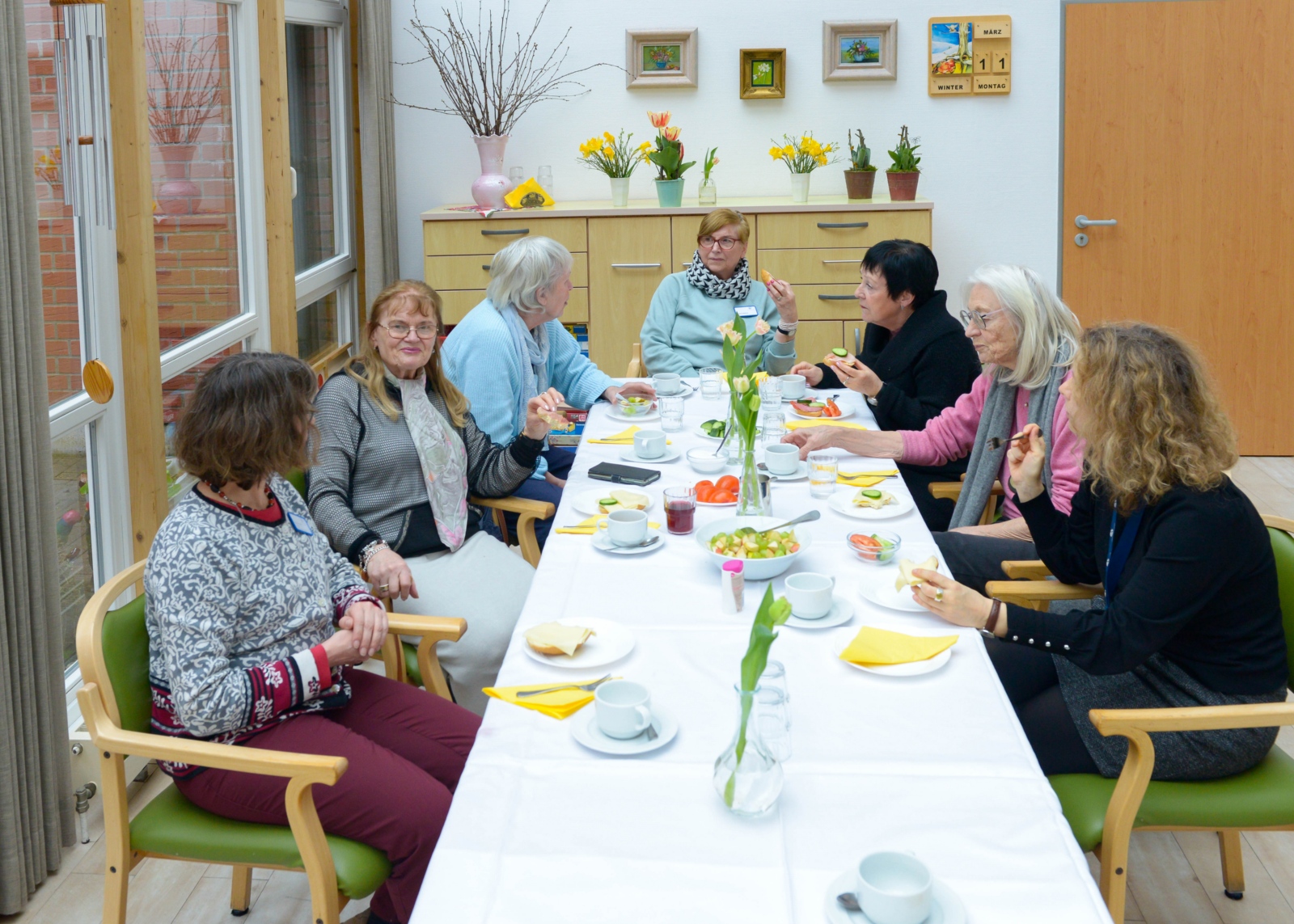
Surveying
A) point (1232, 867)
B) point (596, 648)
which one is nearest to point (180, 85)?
point (596, 648)

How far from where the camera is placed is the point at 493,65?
5.54 meters

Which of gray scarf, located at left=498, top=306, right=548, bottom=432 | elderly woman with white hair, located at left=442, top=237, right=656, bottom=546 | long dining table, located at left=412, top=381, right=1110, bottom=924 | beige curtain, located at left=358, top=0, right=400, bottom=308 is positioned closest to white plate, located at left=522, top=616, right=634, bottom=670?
long dining table, located at left=412, top=381, right=1110, bottom=924

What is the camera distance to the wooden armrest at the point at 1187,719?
1.79m

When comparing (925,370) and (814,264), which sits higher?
(814,264)

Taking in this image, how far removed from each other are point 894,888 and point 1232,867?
1.46 meters

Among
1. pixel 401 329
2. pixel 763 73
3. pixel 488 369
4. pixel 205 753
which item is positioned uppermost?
pixel 763 73

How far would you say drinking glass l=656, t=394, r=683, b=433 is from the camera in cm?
327

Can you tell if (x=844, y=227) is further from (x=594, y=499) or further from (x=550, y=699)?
(x=550, y=699)

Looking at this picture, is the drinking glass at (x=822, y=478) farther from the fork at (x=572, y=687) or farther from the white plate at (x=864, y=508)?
the fork at (x=572, y=687)

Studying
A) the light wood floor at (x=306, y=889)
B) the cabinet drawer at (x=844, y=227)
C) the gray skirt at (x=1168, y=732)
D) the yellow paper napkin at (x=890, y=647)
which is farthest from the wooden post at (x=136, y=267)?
the cabinet drawer at (x=844, y=227)

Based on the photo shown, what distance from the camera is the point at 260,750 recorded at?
176 centimetres

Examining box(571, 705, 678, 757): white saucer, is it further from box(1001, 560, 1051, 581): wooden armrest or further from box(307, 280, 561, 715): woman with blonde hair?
box(1001, 560, 1051, 581): wooden armrest

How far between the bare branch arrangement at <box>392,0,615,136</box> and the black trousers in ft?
12.7

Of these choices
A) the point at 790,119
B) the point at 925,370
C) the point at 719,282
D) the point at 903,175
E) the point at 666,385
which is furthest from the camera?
the point at 790,119
